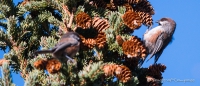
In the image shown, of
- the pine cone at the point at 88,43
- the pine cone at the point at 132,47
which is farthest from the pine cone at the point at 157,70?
the pine cone at the point at 88,43

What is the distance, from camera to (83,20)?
2809mm

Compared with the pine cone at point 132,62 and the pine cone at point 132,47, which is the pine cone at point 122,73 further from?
the pine cone at point 132,62

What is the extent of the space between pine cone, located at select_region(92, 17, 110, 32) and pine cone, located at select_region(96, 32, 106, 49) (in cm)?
12

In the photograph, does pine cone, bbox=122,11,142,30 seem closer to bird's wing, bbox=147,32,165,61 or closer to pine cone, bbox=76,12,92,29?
pine cone, bbox=76,12,92,29

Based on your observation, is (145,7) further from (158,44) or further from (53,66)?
(158,44)

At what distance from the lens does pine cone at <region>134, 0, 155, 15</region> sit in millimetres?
3502

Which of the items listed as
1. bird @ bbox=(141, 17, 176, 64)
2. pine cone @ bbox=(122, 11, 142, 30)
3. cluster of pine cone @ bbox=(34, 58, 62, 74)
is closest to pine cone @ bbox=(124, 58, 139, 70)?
pine cone @ bbox=(122, 11, 142, 30)

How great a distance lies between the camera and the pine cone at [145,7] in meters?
3.50

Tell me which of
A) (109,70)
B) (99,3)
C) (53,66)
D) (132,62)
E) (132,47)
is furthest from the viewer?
(99,3)

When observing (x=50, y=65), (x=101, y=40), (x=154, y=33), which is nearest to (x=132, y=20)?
(x=101, y=40)

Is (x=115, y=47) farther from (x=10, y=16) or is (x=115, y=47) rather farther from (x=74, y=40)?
(x=10, y=16)

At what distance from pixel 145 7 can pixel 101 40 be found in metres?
0.89

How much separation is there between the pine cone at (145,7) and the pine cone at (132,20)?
0.61 meters

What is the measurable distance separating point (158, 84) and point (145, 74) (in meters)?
0.14
